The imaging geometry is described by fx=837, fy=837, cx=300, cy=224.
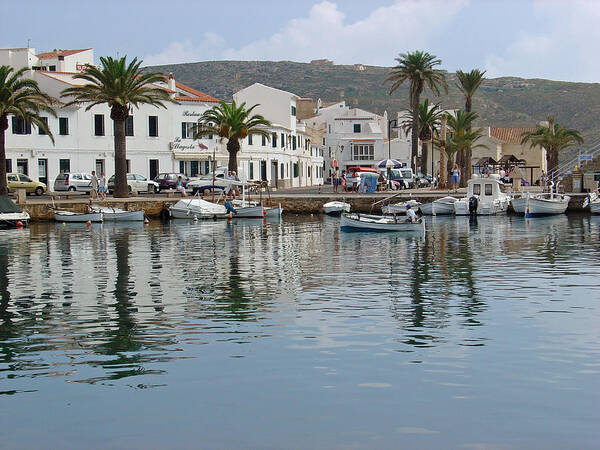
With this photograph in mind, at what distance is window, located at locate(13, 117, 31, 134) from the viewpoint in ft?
225

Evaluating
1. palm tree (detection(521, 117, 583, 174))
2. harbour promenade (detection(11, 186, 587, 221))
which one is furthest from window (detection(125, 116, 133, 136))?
palm tree (detection(521, 117, 583, 174))

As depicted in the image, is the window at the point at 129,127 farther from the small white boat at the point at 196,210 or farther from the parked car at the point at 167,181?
the small white boat at the point at 196,210

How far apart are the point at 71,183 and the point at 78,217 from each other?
1303cm

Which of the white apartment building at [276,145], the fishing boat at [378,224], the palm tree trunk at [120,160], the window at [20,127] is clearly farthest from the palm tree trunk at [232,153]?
the fishing boat at [378,224]

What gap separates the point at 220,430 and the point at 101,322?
28.2 ft

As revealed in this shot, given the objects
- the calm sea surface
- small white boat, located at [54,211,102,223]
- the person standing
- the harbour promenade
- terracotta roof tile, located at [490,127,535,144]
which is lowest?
the calm sea surface

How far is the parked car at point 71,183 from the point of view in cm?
6644

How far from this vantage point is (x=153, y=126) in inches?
2985

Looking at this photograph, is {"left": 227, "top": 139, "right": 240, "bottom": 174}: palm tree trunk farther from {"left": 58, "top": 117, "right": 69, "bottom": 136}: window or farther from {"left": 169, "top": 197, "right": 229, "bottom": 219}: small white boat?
{"left": 58, "top": 117, "right": 69, "bottom": 136}: window

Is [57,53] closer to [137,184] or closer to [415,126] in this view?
[137,184]

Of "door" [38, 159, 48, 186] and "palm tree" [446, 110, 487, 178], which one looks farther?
"palm tree" [446, 110, 487, 178]

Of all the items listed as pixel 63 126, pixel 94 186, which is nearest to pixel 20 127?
pixel 63 126

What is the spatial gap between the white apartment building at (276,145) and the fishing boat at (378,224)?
119 ft

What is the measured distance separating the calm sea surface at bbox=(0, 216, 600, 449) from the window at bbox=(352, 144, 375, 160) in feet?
322
